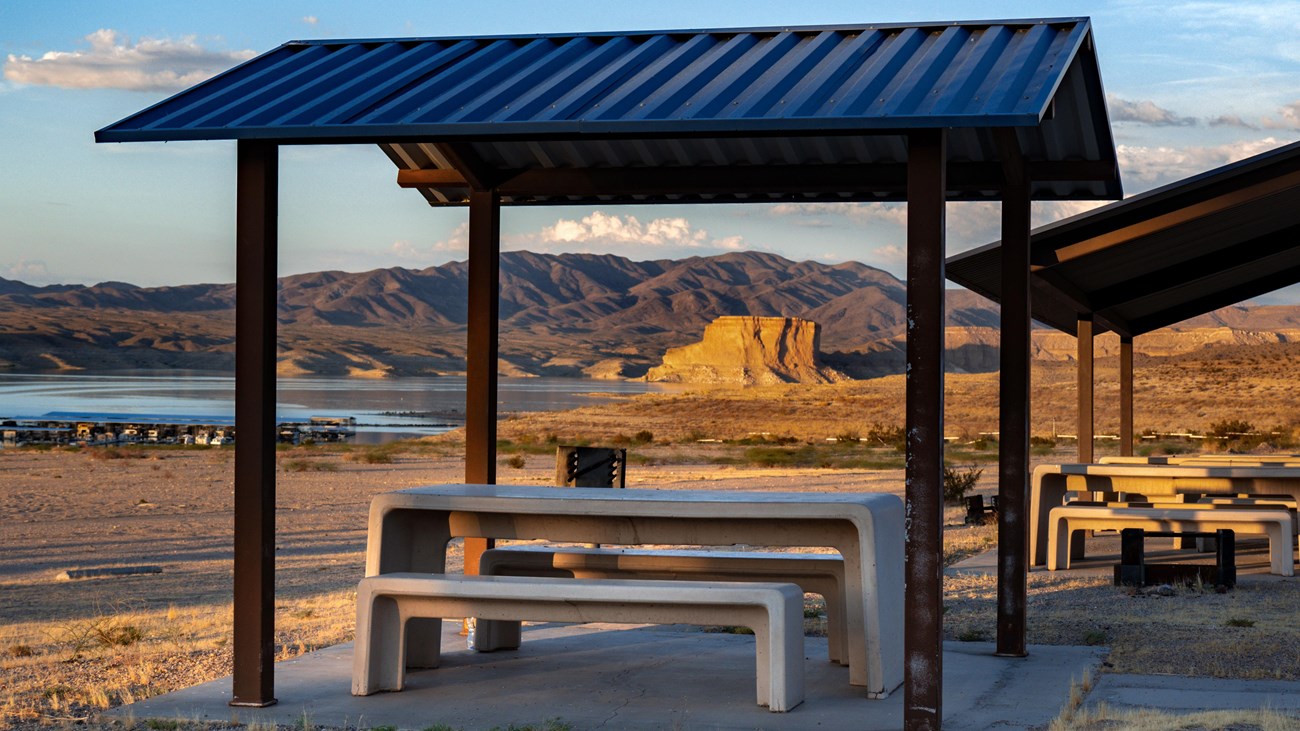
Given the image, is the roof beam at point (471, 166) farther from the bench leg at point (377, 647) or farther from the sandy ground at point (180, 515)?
the sandy ground at point (180, 515)

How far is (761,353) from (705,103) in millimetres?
163019

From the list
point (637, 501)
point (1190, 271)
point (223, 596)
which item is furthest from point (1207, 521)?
point (223, 596)

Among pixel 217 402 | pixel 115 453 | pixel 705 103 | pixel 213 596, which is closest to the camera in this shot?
pixel 705 103

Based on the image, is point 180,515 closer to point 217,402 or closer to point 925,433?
point 925,433

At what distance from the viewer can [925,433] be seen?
17.5 feet

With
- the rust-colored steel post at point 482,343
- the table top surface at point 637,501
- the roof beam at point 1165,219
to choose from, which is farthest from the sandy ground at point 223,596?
the roof beam at point 1165,219

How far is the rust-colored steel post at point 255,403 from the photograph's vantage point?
5969 mm

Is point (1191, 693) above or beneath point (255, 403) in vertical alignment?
beneath

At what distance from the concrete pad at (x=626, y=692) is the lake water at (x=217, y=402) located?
44710 millimetres

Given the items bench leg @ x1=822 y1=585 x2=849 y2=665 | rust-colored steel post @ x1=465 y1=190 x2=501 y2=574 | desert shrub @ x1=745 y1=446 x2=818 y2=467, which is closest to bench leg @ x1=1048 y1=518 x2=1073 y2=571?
bench leg @ x1=822 y1=585 x2=849 y2=665

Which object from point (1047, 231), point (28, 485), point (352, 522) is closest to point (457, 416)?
point (28, 485)

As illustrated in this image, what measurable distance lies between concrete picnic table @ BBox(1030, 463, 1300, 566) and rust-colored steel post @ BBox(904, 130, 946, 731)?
7.31 m

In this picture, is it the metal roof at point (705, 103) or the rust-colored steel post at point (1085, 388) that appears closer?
the metal roof at point (705, 103)

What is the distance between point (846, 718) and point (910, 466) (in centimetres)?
118
